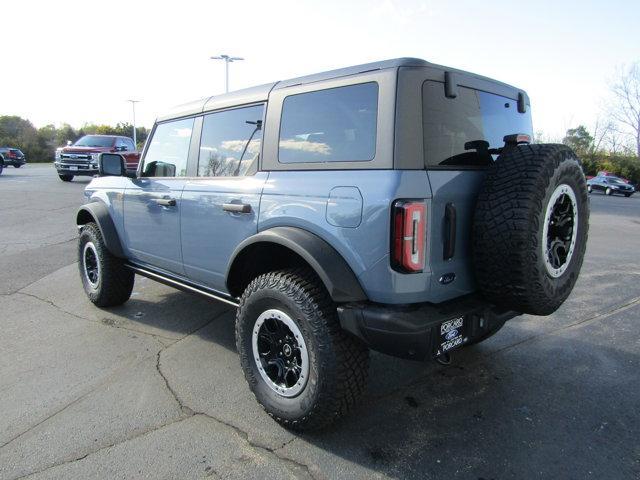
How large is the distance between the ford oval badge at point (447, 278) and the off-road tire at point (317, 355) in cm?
55

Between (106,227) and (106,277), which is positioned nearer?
(106,227)

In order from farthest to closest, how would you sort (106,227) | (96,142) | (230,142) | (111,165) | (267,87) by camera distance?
(96,142)
(106,227)
(111,165)
(230,142)
(267,87)

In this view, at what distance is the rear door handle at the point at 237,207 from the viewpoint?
9.43ft

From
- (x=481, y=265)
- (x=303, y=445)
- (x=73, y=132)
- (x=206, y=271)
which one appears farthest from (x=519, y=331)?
(x=73, y=132)

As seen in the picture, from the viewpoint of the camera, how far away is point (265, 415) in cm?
282

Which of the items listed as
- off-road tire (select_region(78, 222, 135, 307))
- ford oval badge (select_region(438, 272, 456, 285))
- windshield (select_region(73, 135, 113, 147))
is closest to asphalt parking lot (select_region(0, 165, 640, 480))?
off-road tire (select_region(78, 222, 135, 307))

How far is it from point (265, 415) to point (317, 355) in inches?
28.5

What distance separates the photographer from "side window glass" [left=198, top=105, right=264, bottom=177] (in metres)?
3.07

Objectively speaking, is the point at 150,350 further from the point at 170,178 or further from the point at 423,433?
the point at 423,433

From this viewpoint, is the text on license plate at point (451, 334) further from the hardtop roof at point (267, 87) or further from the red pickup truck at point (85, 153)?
the red pickup truck at point (85, 153)

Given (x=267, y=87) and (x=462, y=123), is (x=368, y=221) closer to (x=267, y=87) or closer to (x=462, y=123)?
(x=462, y=123)

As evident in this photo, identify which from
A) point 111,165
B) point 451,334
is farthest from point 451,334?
point 111,165

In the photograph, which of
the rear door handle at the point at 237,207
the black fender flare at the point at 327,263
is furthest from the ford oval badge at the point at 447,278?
the rear door handle at the point at 237,207

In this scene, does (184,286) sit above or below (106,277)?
above
